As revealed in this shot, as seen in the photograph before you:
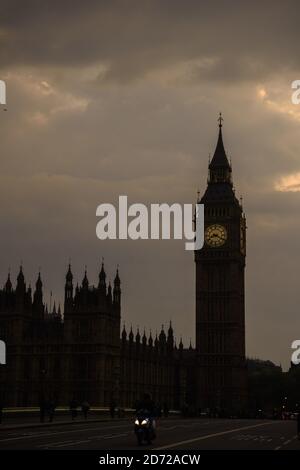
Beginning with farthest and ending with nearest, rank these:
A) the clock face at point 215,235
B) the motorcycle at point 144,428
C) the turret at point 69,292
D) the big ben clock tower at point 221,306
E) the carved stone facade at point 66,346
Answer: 1. the clock face at point 215,235
2. the big ben clock tower at point 221,306
3. the turret at point 69,292
4. the carved stone facade at point 66,346
5. the motorcycle at point 144,428

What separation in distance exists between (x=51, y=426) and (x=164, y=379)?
82.4 meters

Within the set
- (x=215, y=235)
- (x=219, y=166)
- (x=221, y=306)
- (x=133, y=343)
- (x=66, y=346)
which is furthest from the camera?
(x=219, y=166)

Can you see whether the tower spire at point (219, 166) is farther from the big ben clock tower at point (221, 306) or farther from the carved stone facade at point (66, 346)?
the carved stone facade at point (66, 346)

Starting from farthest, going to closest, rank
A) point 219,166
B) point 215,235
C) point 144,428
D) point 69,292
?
point 219,166
point 215,235
point 69,292
point 144,428

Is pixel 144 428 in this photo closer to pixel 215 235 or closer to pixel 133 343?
pixel 133 343

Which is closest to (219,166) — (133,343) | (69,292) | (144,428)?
(133,343)

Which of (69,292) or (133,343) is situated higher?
(69,292)

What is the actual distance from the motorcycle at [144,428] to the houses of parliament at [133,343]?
45.1 metres

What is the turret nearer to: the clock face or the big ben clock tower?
the big ben clock tower

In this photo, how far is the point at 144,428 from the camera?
105 feet

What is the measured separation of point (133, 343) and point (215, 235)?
2656cm

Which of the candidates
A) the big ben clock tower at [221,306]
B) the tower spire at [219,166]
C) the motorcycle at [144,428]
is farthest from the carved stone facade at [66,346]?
the motorcycle at [144,428]

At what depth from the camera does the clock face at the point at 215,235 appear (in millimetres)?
137000
